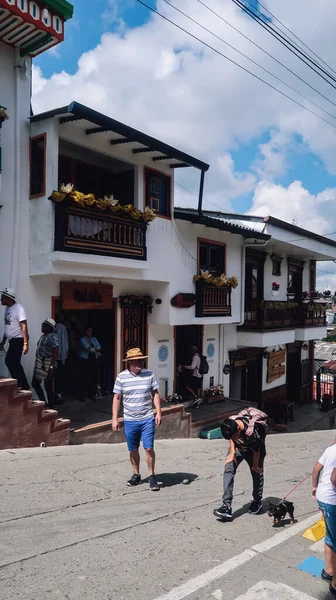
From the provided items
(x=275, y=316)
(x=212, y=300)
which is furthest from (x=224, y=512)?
(x=275, y=316)

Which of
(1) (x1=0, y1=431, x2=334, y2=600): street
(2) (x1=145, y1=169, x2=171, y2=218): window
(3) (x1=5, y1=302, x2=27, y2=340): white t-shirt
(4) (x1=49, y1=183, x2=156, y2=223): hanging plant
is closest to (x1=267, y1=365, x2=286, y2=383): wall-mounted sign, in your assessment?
(2) (x1=145, y1=169, x2=171, y2=218): window

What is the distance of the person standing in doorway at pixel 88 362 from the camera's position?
1138cm

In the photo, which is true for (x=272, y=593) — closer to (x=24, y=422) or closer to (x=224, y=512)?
(x=224, y=512)

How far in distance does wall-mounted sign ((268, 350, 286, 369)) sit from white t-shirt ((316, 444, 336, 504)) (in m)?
15.1

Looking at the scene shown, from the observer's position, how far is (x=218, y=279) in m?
14.5

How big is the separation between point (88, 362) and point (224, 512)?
6.44 meters

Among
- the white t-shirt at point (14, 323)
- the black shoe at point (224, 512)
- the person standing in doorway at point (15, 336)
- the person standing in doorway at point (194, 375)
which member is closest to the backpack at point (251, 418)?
the black shoe at point (224, 512)

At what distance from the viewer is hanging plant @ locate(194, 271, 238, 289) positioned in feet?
45.8

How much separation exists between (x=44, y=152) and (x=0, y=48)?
213cm

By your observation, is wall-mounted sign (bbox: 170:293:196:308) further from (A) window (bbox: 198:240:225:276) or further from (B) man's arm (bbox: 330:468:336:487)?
(B) man's arm (bbox: 330:468:336:487)

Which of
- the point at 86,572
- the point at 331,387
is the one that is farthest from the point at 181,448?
the point at 331,387

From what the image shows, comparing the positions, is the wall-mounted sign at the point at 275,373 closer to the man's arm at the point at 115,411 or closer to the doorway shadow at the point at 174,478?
the doorway shadow at the point at 174,478

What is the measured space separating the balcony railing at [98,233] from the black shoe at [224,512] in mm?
5745

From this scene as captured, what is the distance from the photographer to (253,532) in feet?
17.9
